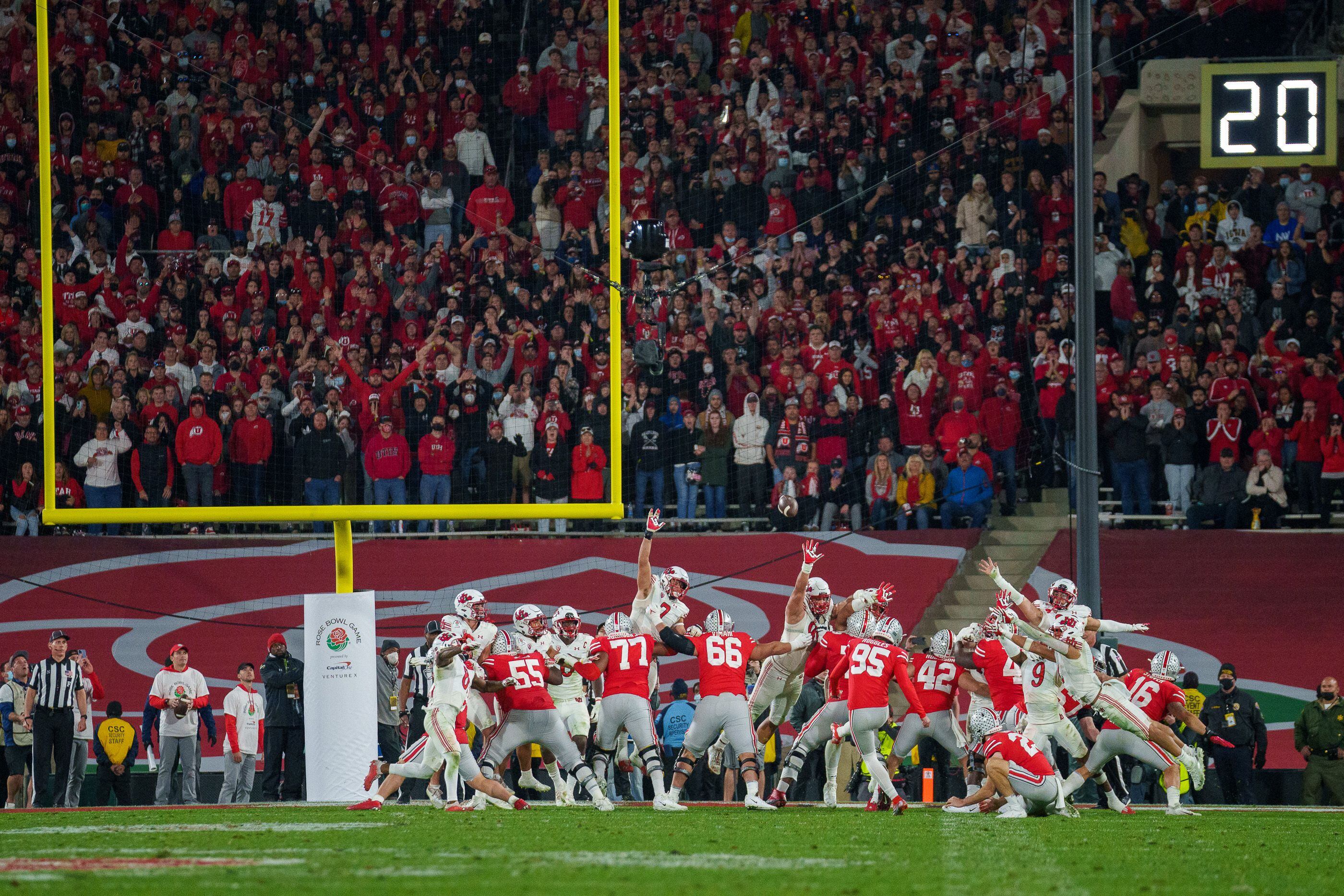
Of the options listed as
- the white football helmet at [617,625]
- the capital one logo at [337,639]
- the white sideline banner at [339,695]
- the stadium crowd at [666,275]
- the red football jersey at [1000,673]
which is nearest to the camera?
the white football helmet at [617,625]

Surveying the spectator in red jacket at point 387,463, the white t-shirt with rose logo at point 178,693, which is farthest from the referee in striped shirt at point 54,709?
the spectator in red jacket at point 387,463

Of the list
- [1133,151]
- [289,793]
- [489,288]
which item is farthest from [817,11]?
[289,793]

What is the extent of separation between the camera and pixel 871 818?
39.8 ft

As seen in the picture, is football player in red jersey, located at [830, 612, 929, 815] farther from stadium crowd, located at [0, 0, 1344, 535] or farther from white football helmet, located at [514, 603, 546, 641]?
stadium crowd, located at [0, 0, 1344, 535]

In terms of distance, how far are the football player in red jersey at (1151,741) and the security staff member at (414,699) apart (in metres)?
5.84

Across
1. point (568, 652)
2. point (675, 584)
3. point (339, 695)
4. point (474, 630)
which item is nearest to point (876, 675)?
point (675, 584)

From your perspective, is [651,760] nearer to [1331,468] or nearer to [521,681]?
[521,681]

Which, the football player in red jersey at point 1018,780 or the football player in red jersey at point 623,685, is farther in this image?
the football player in red jersey at point 623,685

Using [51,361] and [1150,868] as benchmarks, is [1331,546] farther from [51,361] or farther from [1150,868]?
[51,361]

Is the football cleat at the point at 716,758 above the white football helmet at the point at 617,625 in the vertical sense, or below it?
below

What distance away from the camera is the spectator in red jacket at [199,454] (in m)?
15.4

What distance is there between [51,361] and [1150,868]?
33.7ft

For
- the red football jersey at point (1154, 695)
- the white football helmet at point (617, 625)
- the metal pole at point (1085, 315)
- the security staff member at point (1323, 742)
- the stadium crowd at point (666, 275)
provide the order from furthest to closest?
the metal pole at point (1085, 315), the stadium crowd at point (666, 275), the security staff member at point (1323, 742), the red football jersey at point (1154, 695), the white football helmet at point (617, 625)

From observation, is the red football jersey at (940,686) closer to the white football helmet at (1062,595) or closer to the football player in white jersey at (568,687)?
the white football helmet at (1062,595)
